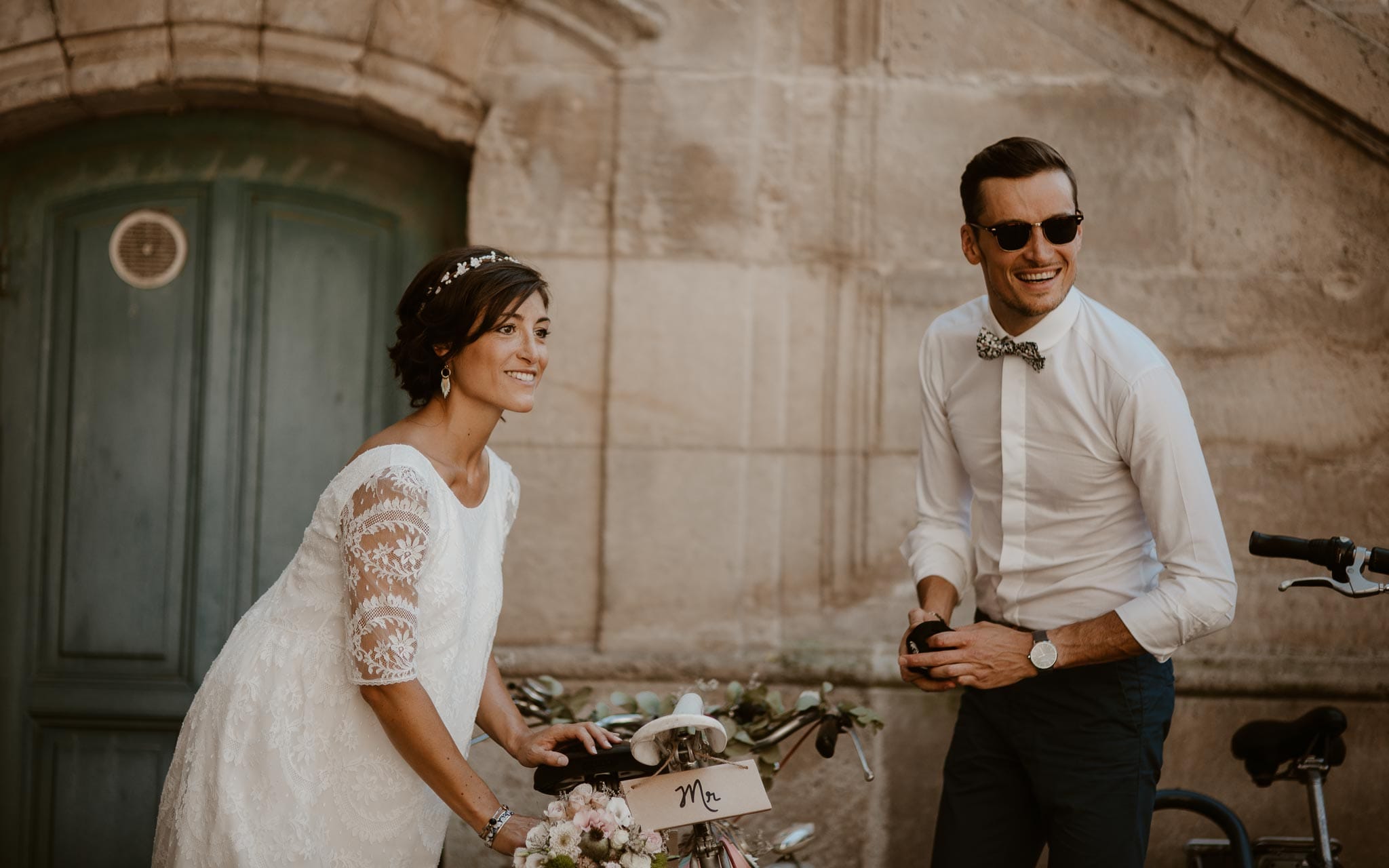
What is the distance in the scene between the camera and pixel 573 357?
4258mm

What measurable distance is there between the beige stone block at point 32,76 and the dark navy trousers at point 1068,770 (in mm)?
3780

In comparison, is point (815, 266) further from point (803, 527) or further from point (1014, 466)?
point (1014, 466)

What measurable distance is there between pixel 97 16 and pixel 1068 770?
158 inches

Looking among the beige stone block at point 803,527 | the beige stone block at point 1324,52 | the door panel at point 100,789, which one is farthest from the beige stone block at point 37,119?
the beige stone block at point 1324,52

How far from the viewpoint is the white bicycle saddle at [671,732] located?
2205 millimetres

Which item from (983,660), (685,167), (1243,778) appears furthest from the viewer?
(685,167)

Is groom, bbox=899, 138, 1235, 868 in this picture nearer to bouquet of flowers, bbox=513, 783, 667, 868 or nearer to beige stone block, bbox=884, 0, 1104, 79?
bouquet of flowers, bbox=513, 783, 667, 868

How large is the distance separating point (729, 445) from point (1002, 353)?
5.14 ft

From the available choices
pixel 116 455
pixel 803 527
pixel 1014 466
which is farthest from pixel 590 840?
pixel 116 455

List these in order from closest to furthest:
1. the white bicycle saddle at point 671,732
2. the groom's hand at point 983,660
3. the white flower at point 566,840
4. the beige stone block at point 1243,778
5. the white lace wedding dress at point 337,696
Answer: the white flower at point 566,840 < the white bicycle saddle at point 671,732 < the white lace wedding dress at point 337,696 < the groom's hand at point 983,660 < the beige stone block at point 1243,778

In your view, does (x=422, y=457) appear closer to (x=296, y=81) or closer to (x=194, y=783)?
(x=194, y=783)

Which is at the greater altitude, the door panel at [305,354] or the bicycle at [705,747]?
the door panel at [305,354]

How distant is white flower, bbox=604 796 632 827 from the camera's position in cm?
211

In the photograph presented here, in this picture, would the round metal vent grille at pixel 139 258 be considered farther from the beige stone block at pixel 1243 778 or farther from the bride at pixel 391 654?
the beige stone block at pixel 1243 778
